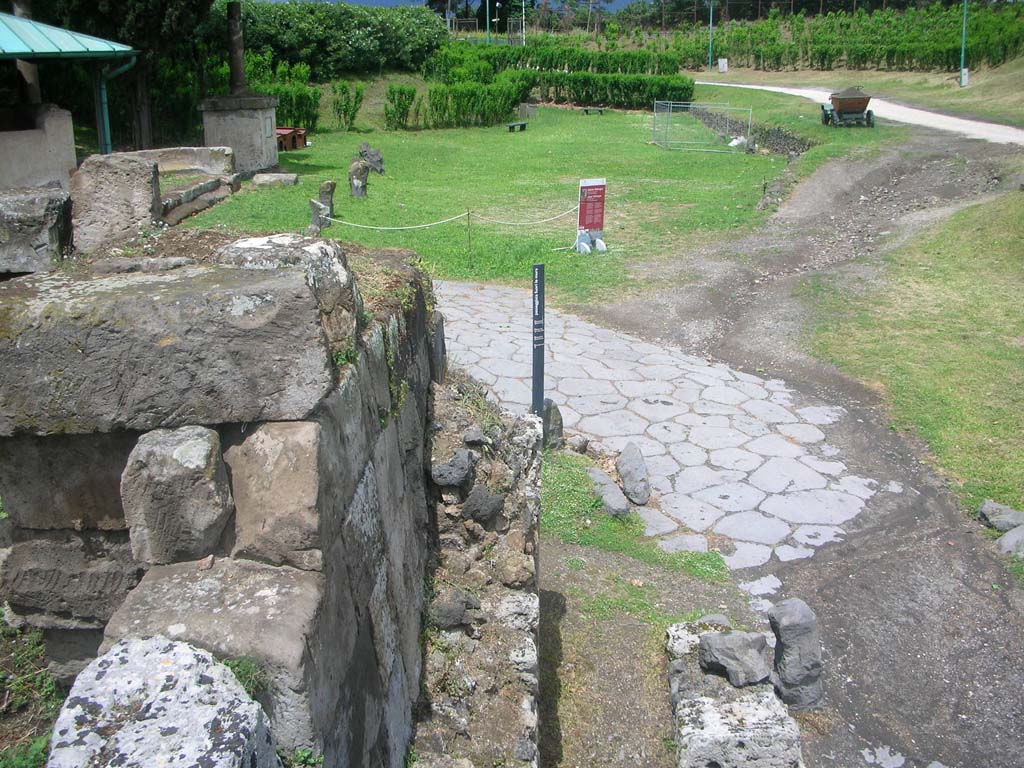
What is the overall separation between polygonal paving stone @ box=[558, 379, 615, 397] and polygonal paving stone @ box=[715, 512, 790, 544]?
215cm

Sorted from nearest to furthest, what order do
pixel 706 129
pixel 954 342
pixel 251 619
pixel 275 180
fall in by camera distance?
1. pixel 251 619
2. pixel 954 342
3. pixel 275 180
4. pixel 706 129

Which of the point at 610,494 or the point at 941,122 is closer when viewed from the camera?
the point at 610,494

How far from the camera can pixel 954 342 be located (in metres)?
9.38

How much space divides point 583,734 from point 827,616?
1.76 m

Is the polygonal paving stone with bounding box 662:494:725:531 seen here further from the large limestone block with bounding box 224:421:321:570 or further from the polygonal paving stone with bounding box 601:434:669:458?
the large limestone block with bounding box 224:421:321:570

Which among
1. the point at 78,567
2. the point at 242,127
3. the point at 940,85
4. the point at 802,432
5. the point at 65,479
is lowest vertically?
the point at 802,432

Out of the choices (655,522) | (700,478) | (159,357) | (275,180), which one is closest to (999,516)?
(700,478)

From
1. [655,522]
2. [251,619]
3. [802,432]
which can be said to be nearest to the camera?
[251,619]

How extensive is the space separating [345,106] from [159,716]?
28.0 meters

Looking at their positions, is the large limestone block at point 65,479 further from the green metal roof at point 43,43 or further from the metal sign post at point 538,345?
the green metal roof at point 43,43

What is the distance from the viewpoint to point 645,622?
16.5 ft

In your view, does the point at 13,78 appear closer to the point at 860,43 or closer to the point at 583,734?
the point at 583,734

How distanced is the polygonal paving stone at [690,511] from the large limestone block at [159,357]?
4.36 metres

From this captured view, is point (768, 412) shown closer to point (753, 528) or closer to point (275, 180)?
point (753, 528)
